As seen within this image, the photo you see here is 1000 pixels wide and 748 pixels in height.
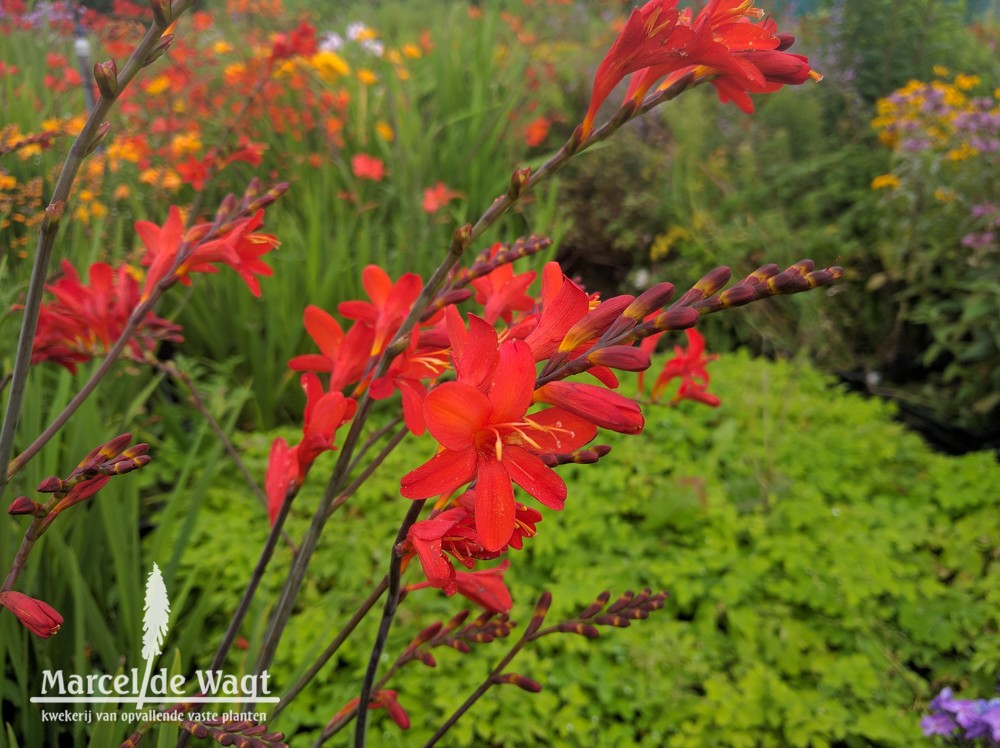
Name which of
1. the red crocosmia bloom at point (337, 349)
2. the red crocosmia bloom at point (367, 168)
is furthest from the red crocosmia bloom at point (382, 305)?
the red crocosmia bloom at point (367, 168)

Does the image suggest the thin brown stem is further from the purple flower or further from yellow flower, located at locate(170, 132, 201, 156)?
yellow flower, located at locate(170, 132, 201, 156)

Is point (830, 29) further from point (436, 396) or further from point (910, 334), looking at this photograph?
point (436, 396)

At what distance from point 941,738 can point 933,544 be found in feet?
2.48

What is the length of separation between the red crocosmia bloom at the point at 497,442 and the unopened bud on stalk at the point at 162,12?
405 mm

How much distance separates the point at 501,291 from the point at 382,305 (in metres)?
0.15

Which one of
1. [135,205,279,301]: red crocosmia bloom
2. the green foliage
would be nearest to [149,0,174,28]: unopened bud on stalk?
[135,205,279,301]: red crocosmia bloom

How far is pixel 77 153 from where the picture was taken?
63cm

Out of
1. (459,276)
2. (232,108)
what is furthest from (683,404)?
(232,108)

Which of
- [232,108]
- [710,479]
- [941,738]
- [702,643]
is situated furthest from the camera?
[232,108]

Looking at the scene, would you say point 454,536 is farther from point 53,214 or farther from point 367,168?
point 367,168

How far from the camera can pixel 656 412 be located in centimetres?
280

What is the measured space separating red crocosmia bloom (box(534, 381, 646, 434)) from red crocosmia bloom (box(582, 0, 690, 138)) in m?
0.25

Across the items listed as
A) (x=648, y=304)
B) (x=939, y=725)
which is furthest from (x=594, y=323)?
(x=939, y=725)

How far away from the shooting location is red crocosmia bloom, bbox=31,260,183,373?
3.11ft
